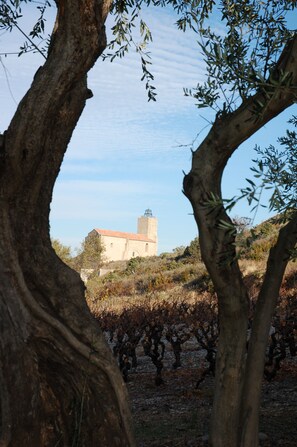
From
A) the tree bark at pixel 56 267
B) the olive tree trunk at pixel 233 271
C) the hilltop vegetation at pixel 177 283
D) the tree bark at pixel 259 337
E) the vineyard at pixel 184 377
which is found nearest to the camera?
the tree bark at pixel 56 267

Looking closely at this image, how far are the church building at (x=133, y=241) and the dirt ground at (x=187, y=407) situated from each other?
8039 centimetres

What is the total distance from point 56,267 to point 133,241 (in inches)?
4046

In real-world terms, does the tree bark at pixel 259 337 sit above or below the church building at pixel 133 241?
below

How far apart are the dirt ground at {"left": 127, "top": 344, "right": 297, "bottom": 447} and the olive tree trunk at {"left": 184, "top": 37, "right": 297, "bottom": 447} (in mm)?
1436

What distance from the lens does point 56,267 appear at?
547 centimetres

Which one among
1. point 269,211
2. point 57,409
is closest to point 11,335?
point 57,409

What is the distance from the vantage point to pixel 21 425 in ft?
15.8

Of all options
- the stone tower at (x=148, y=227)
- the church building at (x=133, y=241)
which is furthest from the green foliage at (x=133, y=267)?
the stone tower at (x=148, y=227)

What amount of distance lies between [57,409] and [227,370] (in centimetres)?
162

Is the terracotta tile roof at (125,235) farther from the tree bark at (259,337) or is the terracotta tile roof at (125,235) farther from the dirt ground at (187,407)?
the tree bark at (259,337)

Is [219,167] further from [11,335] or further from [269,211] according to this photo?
[11,335]

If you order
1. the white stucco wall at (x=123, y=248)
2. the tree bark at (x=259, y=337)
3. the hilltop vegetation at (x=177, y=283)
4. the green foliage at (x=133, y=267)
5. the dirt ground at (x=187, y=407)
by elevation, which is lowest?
the dirt ground at (x=187, y=407)

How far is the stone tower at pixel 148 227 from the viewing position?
118625 mm

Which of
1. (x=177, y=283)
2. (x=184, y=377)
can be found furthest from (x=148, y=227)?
(x=184, y=377)
